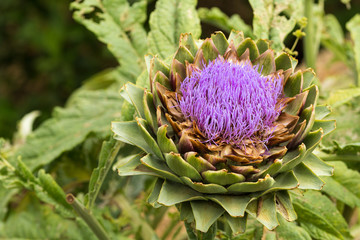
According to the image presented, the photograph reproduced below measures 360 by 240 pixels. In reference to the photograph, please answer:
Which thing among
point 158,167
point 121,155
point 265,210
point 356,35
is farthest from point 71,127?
point 356,35

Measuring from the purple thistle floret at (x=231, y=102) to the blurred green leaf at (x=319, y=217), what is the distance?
7.0 inches

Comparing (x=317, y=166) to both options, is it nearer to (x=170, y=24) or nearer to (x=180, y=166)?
(x=180, y=166)

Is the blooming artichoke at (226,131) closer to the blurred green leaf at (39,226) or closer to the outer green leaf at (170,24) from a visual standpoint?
the outer green leaf at (170,24)

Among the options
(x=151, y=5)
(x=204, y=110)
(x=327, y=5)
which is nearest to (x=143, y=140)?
(x=204, y=110)

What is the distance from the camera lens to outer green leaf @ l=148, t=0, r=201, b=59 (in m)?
0.86

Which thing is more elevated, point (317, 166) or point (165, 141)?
point (165, 141)

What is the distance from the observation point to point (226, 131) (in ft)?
2.19

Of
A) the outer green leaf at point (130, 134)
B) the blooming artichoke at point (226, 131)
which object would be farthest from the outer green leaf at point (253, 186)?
the outer green leaf at point (130, 134)

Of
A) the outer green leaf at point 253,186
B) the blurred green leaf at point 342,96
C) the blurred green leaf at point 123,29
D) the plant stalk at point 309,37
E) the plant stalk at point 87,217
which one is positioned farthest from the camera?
the plant stalk at point 309,37

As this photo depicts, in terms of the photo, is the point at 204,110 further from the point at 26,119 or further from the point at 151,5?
the point at 151,5

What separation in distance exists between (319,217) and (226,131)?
23 cm

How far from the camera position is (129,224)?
977 millimetres

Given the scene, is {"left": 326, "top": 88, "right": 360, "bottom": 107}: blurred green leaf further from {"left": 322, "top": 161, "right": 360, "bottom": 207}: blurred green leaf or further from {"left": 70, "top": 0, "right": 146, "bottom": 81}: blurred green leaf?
{"left": 70, "top": 0, "right": 146, "bottom": 81}: blurred green leaf

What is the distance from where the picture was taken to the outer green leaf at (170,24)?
2.84 ft
